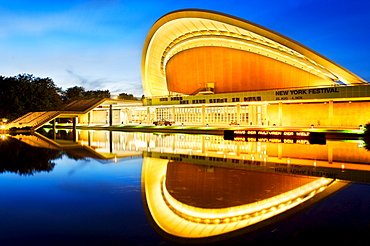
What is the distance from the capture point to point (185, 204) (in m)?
6.81

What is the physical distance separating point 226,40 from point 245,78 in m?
6.74

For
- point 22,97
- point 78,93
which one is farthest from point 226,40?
point 78,93

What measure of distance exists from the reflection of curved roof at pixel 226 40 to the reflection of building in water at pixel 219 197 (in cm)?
2873

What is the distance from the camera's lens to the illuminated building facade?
35250 millimetres

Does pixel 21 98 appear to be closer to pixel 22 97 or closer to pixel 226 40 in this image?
pixel 22 97

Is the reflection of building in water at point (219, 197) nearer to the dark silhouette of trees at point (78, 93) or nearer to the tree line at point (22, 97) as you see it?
the tree line at point (22, 97)

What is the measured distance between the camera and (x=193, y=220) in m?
5.92

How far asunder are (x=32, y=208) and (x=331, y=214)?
6687 mm

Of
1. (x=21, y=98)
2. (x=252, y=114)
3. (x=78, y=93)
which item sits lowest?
(x=252, y=114)

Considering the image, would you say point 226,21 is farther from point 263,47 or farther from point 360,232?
point 360,232

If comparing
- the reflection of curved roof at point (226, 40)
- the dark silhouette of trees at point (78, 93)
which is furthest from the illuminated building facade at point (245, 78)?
the dark silhouette of trees at point (78, 93)

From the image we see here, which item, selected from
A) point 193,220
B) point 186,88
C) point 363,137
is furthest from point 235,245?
point 186,88

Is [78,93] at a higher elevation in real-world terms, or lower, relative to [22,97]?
higher

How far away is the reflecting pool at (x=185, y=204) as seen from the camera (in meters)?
5.12
